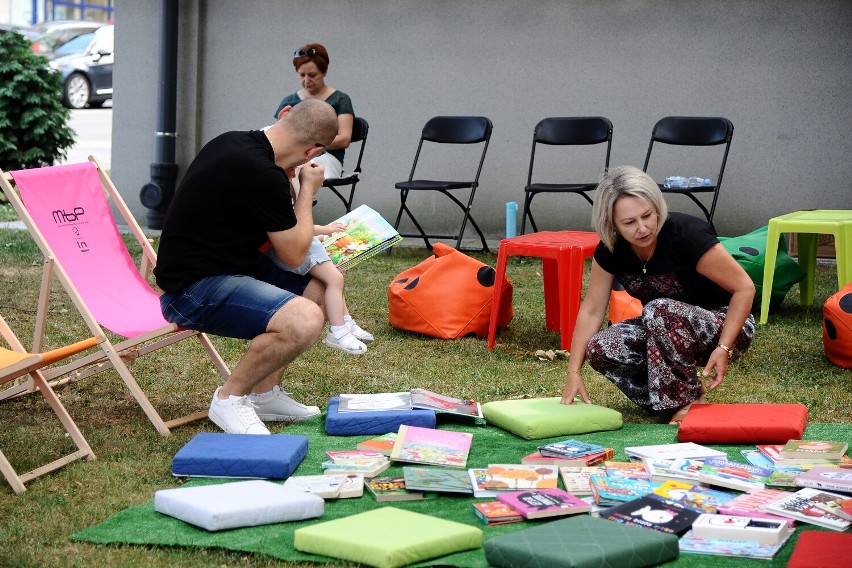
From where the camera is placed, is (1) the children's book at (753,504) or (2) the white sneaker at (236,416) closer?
(1) the children's book at (753,504)

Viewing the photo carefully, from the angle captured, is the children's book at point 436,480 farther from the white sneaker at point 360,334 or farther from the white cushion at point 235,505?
the white sneaker at point 360,334

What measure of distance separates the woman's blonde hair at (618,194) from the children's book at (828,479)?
3.47 feet

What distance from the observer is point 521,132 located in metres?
9.51

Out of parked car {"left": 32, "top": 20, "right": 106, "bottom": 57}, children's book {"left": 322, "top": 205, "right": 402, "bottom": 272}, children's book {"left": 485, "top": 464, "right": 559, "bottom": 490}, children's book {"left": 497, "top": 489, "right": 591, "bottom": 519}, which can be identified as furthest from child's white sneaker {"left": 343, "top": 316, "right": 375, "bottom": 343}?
parked car {"left": 32, "top": 20, "right": 106, "bottom": 57}

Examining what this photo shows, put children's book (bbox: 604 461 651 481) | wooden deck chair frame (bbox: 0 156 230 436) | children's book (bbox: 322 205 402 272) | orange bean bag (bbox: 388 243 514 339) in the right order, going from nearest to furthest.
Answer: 1. children's book (bbox: 604 461 651 481)
2. wooden deck chair frame (bbox: 0 156 230 436)
3. children's book (bbox: 322 205 402 272)
4. orange bean bag (bbox: 388 243 514 339)

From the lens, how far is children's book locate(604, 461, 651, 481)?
3.46m

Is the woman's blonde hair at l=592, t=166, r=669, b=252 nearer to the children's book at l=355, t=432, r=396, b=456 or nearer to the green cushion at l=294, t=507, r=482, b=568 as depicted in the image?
the children's book at l=355, t=432, r=396, b=456

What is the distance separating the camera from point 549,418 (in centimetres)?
407

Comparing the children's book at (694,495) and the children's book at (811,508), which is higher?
the children's book at (811,508)

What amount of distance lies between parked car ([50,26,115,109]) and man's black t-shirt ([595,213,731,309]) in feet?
56.5

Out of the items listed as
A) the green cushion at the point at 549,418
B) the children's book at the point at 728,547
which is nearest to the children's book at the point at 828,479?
the children's book at the point at 728,547

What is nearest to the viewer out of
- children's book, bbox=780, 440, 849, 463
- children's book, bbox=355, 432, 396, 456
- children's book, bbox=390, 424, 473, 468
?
children's book, bbox=780, 440, 849, 463

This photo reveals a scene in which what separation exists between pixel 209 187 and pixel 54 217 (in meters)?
0.98

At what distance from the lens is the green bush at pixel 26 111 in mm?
11953
